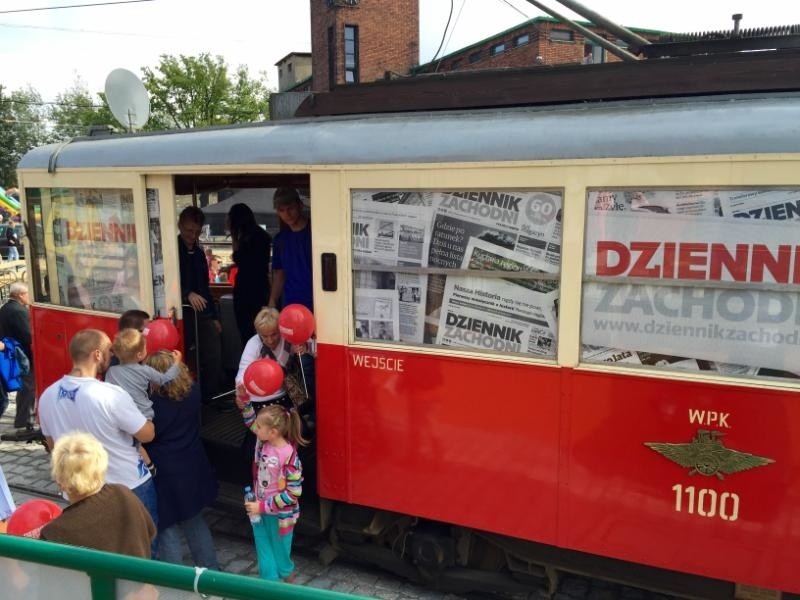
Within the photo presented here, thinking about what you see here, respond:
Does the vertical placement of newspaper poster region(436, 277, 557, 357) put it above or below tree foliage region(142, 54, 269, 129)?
below

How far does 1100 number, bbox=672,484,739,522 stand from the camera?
114 inches

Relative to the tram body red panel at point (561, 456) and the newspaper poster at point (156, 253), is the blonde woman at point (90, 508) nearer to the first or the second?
the tram body red panel at point (561, 456)

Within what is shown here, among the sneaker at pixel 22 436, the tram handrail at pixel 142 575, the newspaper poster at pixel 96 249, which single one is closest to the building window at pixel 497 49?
the sneaker at pixel 22 436

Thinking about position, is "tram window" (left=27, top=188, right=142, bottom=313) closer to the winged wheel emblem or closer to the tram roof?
the tram roof

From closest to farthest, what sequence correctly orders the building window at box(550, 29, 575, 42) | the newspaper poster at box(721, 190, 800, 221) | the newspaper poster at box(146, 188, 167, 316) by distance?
1. the newspaper poster at box(721, 190, 800, 221)
2. the newspaper poster at box(146, 188, 167, 316)
3. the building window at box(550, 29, 575, 42)

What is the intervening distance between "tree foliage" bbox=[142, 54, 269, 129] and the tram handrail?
3104 cm

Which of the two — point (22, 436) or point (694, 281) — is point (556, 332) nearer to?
point (694, 281)

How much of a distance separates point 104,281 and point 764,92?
4.17m

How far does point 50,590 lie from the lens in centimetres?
210

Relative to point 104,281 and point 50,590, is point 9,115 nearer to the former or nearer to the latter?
point 104,281

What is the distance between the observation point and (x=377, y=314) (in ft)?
11.9

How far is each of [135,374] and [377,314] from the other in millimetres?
1382

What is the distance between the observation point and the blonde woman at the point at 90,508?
2.48 meters

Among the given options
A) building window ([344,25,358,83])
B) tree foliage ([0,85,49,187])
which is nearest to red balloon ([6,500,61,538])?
building window ([344,25,358,83])
